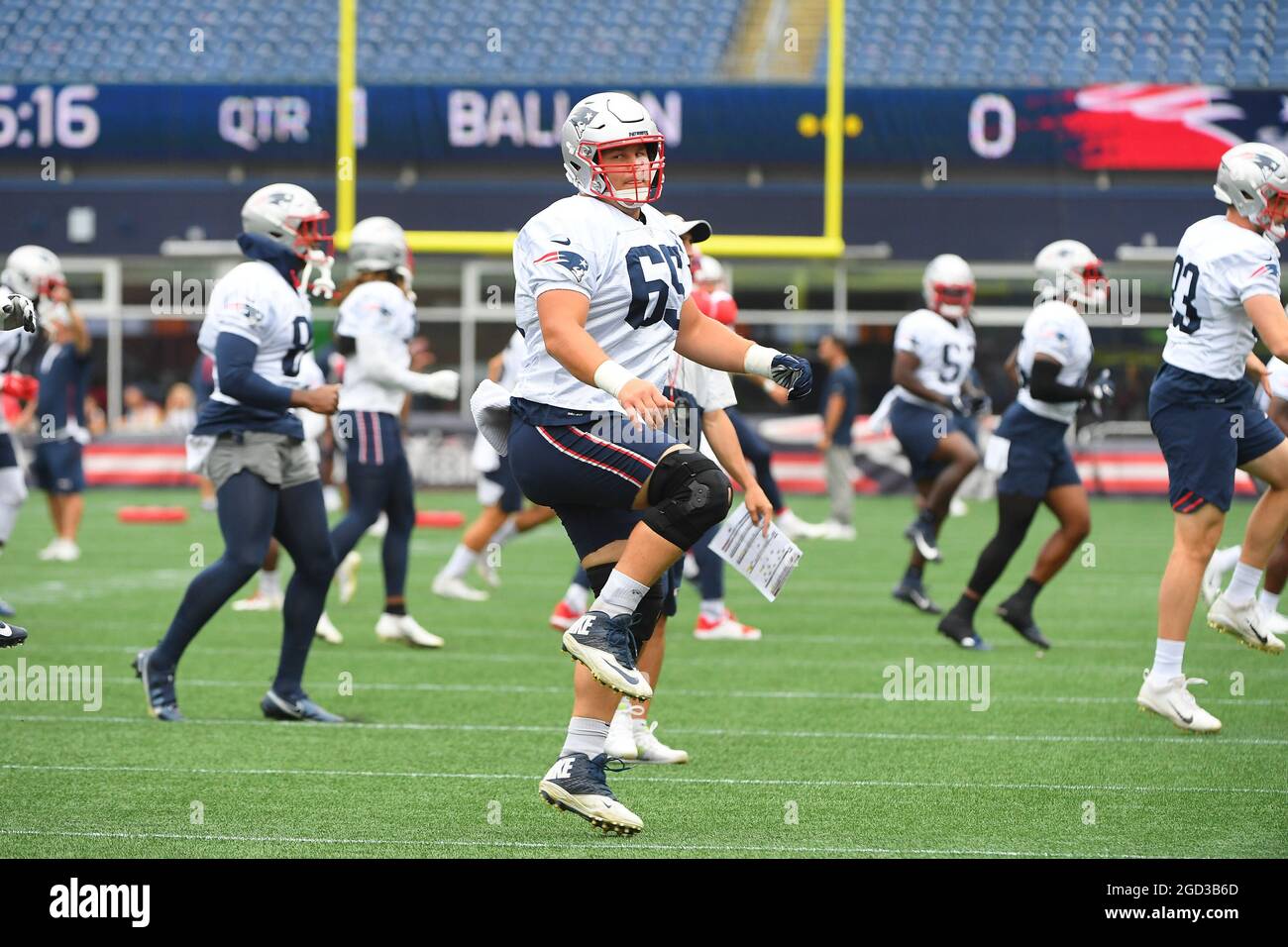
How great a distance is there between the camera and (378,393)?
28.4 feet

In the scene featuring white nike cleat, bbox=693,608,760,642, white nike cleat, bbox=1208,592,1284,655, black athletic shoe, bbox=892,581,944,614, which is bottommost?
black athletic shoe, bbox=892,581,944,614

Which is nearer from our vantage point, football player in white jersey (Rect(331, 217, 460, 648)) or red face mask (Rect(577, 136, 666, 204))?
red face mask (Rect(577, 136, 666, 204))

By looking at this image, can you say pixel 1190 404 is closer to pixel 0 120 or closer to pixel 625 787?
pixel 625 787

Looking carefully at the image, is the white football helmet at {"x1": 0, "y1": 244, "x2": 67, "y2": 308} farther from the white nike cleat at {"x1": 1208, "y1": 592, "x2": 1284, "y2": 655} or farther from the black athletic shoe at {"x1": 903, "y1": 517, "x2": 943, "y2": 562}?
the white nike cleat at {"x1": 1208, "y1": 592, "x2": 1284, "y2": 655}

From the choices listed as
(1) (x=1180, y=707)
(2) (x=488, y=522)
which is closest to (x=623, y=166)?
(1) (x=1180, y=707)

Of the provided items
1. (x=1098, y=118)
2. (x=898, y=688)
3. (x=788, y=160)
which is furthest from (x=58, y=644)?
(x=1098, y=118)

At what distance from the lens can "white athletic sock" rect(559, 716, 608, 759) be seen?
189 inches

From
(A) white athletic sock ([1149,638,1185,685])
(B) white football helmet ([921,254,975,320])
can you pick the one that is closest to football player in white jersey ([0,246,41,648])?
(A) white athletic sock ([1149,638,1185,685])

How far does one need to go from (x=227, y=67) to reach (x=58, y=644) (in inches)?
607

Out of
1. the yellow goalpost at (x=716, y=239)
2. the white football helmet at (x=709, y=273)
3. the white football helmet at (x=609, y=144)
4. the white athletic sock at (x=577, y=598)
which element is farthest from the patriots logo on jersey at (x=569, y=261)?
the yellow goalpost at (x=716, y=239)

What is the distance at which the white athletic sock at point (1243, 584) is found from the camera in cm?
693

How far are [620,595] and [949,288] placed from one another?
655 centimetres

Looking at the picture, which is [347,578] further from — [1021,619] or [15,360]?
[1021,619]

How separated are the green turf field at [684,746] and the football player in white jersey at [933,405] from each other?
0.48 metres
